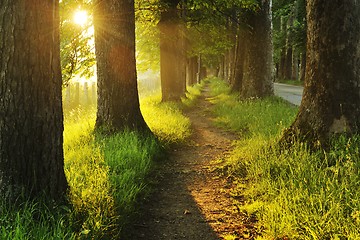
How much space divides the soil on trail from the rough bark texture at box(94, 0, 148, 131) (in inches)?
51.1

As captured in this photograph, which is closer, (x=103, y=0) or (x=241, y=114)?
(x=103, y=0)

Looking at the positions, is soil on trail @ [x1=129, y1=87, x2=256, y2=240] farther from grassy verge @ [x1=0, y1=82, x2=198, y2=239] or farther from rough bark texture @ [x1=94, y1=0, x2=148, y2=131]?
rough bark texture @ [x1=94, y1=0, x2=148, y2=131]

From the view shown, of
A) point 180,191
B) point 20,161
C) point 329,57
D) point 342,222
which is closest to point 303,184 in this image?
point 342,222

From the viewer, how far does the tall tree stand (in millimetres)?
2865

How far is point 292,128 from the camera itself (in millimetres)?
5406

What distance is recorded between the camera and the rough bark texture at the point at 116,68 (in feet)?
22.5

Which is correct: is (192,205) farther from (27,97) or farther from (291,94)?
(291,94)

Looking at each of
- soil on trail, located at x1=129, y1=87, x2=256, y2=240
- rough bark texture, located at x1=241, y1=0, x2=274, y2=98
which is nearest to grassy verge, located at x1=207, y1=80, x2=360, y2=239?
soil on trail, located at x1=129, y1=87, x2=256, y2=240

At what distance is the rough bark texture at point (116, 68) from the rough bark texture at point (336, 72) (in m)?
3.49

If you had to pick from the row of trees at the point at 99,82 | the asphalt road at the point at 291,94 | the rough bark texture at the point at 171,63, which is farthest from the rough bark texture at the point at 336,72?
the rough bark texture at the point at 171,63

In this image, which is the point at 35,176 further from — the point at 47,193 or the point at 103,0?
the point at 103,0

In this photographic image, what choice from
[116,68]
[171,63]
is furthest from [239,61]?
[116,68]

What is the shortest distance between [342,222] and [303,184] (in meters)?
0.80

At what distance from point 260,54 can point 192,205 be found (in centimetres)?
917
